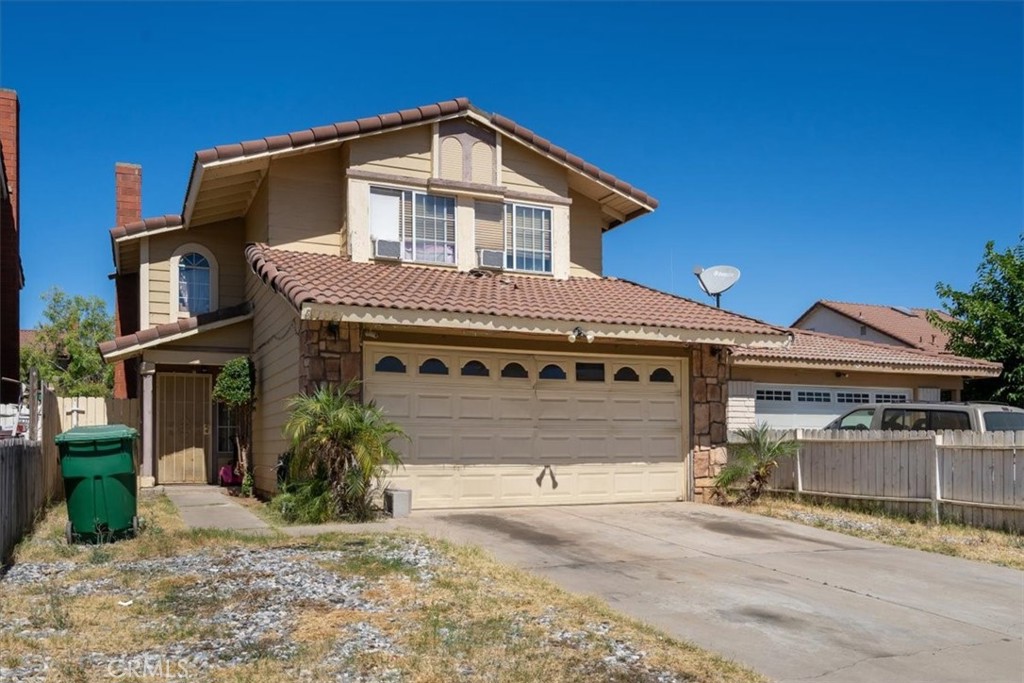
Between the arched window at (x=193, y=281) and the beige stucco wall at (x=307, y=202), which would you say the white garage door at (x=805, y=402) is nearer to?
the beige stucco wall at (x=307, y=202)

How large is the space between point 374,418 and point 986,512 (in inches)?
314

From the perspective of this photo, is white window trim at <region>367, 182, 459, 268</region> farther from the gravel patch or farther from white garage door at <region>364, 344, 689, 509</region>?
the gravel patch

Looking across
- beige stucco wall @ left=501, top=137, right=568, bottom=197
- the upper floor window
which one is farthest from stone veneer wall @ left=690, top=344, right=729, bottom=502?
the upper floor window

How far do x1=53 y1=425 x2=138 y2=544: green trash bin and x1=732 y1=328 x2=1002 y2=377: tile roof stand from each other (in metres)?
12.5

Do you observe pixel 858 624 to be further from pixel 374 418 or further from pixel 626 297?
pixel 626 297

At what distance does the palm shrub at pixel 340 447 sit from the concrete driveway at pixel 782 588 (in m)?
0.79

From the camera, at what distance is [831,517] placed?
12891 millimetres

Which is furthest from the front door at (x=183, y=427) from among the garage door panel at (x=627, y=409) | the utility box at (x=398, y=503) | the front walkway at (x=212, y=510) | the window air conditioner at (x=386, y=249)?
the garage door panel at (x=627, y=409)

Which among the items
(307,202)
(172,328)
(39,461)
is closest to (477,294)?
(307,202)

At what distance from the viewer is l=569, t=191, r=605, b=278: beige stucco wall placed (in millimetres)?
16312

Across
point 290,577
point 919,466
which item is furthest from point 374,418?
point 919,466

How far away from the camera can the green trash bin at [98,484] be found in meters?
9.55

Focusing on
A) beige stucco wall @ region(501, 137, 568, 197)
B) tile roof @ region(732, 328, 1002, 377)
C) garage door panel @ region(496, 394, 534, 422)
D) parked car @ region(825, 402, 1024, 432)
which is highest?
beige stucco wall @ region(501, 137, 568, 197)

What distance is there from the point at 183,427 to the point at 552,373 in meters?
8.01
